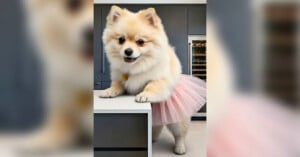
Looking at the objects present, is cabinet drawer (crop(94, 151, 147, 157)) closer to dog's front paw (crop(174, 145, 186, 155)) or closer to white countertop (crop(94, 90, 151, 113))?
white countertop (crop(94, 90, 151, 113))

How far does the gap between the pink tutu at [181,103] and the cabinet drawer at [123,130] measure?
0.66ft

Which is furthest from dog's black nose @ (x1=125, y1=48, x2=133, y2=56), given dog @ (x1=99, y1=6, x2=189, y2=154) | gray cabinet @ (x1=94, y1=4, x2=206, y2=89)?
gray cabinet @ (x1=94, y1=4, x2=206, y2=89)

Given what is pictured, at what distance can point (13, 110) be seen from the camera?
380 millimetres

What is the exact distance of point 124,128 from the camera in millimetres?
1237

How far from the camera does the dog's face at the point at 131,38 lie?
4.45 ft

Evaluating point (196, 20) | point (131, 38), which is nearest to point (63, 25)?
point (131, 38)

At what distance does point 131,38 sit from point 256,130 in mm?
997

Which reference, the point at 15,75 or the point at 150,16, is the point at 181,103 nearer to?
the point at 150,16

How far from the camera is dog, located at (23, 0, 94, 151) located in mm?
378

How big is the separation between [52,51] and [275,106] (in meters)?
0.31

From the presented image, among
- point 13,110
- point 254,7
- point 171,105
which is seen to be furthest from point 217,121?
point 171,105

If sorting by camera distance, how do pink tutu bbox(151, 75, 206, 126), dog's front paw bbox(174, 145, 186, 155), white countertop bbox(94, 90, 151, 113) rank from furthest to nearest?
dog's front paw bbox(174, 145, 186, 155), pink tutu bbox(151, 75, 206, 126), white countertop bbox(94, 90, 151, 113)

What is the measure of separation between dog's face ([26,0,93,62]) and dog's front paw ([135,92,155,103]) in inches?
34.2

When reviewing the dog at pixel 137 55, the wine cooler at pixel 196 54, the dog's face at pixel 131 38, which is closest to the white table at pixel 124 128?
the dog at pixel 137 55
